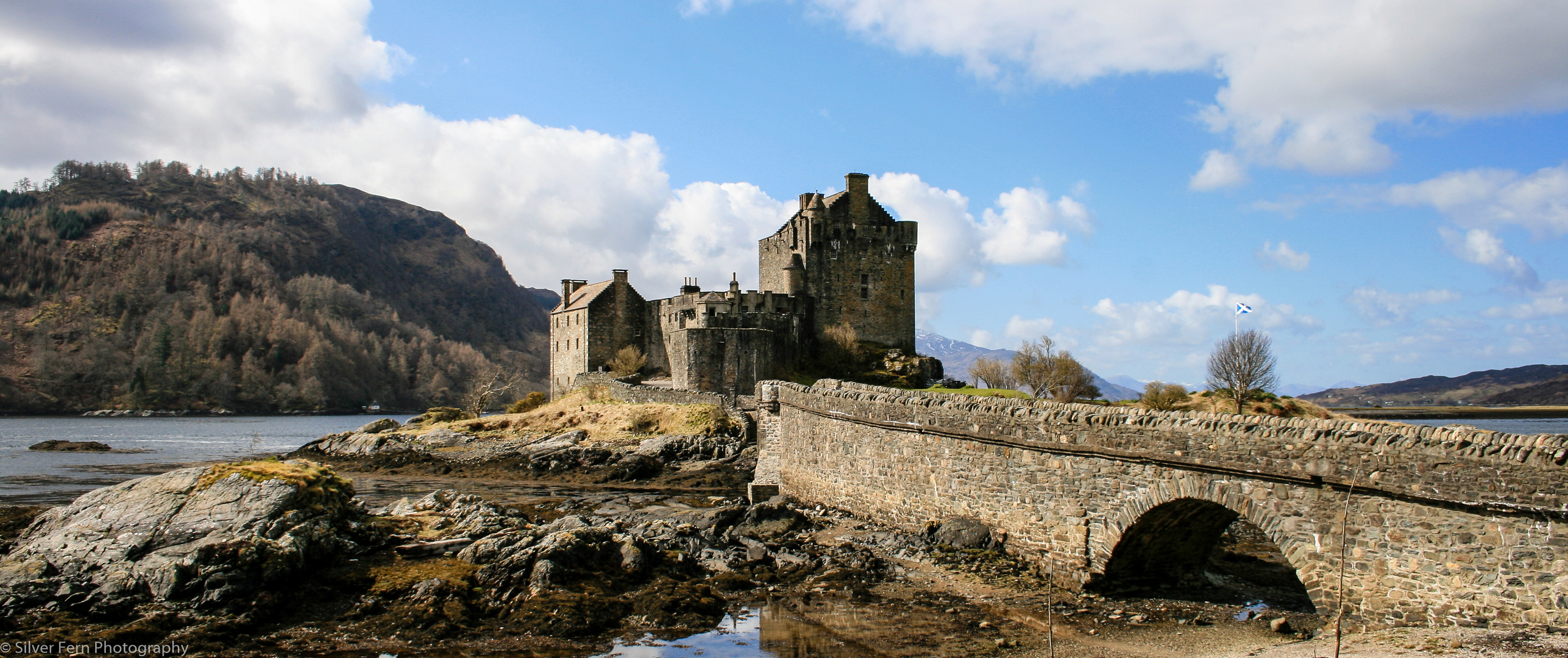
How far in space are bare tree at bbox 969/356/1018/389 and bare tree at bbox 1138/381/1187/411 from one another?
24.3 ft

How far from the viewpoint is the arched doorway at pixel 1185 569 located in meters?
12.5

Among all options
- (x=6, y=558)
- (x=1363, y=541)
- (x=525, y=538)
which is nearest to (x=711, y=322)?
(x=525, y=538)

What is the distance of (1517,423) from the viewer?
258 ft

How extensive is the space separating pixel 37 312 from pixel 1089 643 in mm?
154526

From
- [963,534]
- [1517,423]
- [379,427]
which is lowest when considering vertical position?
[1517,423]

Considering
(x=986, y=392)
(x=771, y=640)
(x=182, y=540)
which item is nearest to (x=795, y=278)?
(x=986, y=392)

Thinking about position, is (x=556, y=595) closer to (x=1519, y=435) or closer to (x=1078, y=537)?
(x=1078, y=537)

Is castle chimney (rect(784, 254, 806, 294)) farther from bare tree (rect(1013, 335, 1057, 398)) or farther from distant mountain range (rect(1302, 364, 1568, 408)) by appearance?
distant mountain range (rect(1302, 364, 1568, 408))

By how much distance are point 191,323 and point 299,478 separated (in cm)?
13479

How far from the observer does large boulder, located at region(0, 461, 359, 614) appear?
12273mm

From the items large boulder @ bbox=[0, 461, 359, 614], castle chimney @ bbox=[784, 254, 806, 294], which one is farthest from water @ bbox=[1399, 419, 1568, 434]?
large boulder @ bbox=[0, 461, 359, 614]

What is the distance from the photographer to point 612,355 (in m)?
50.0

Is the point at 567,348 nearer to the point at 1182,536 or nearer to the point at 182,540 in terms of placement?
the point at 182,540

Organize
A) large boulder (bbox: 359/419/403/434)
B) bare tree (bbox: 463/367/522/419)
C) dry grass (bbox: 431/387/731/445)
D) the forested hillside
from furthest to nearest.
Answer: the forested hillside → bare tree (bbox: 463/367/522/419) → large boulder (bbox: 359/419/403/434) → dry grass (bbox: 431/387/731/445)
